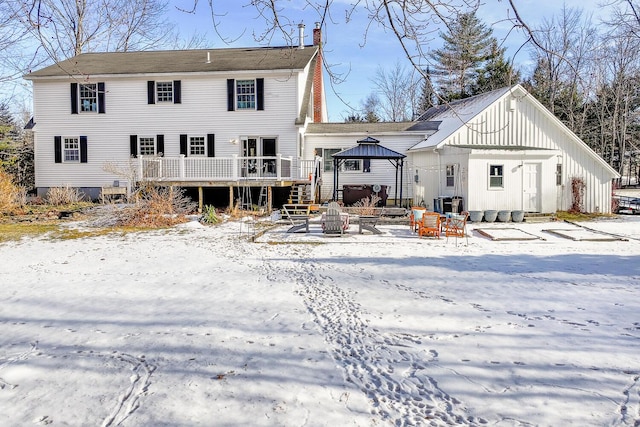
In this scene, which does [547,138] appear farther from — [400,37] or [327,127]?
[400,37]

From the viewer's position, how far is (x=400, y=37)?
13.7 feet

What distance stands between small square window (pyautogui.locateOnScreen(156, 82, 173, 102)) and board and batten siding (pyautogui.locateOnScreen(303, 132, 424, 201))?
6.70 metres

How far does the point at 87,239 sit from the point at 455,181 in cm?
1328

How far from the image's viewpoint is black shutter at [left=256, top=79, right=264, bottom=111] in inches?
858

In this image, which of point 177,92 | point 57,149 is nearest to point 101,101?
point 57,149

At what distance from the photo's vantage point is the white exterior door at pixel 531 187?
18.5m

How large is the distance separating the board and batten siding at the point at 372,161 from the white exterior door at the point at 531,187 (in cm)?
578

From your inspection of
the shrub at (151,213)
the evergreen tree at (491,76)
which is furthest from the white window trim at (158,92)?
the evergreen tree at (491,76)

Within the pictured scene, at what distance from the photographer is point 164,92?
2234 centimetres

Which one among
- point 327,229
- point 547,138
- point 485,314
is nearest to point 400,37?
point 485,314

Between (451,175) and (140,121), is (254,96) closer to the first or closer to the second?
(140,121)

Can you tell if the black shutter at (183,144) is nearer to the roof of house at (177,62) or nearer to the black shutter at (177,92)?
the black shutter at (177,92)

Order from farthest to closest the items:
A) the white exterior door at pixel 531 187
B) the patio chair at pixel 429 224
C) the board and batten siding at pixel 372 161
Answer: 1. the board and batten siding at pixel 372 161
2. the white exterior door at pixel 531 187
3. the patio chair at pixel 429 224

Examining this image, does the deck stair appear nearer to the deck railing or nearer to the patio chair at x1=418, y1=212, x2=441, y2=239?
the deck railing
